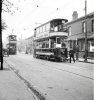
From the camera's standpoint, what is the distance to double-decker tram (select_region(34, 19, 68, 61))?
2100 centimetres

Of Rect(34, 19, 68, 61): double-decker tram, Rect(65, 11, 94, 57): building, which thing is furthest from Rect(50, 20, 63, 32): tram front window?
Rect(65, 11, 94, 57): building

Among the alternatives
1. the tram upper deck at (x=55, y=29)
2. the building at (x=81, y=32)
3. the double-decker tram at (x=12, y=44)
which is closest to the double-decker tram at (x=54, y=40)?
the tram upper deck at (x=55, y=29)

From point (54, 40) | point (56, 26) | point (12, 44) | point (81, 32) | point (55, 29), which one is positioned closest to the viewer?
point (54, 40)

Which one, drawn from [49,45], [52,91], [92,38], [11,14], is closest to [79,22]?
[92,38]

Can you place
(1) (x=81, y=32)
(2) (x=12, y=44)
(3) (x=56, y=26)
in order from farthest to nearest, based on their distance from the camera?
(2) (x=12, y=44) < (1) (x=81, y=32) < (3) (x=56, y=26)

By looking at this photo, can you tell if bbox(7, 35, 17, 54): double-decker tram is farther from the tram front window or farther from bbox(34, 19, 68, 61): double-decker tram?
the tram front window

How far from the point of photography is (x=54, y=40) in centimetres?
2181

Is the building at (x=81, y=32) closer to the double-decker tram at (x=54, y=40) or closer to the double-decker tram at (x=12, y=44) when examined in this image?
the double-decker tram at (x=54, y=40)

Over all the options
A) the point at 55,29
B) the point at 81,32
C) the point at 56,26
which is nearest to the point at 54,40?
the point at 55,29

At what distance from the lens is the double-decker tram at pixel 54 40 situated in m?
21.0

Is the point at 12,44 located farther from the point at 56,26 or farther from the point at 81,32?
the point at 56,26

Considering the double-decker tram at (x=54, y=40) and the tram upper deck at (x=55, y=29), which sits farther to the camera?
the tram upper deck at (x=55, y=29)

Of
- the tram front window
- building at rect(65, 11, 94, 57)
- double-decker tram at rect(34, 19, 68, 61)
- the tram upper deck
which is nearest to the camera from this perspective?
double-decker tram at rect(34, 19, 68, 61)

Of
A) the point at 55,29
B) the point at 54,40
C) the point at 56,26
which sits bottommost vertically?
the point at 54,40
